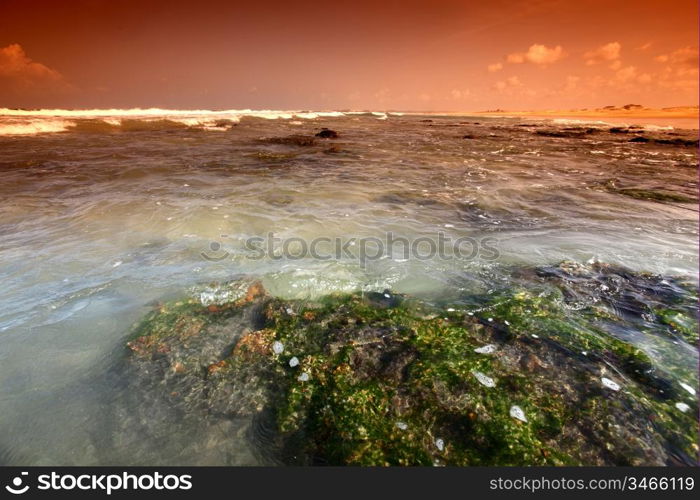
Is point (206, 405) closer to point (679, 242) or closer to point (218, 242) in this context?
point (218, 242)

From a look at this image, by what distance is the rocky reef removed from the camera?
9.71ft

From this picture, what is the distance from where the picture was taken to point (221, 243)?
274 inches

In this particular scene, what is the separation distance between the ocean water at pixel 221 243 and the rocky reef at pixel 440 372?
14.0 inches

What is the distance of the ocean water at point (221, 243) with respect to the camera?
10.6ft

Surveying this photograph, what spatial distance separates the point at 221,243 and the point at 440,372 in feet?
17.1

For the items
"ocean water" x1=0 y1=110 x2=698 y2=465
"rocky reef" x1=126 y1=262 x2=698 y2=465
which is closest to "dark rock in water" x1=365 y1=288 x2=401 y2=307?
"rocky reef" x1=126 y1=262 x2=698 y2=465

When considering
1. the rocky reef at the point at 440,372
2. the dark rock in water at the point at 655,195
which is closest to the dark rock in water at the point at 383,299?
the rocky reef at the point at 440,372

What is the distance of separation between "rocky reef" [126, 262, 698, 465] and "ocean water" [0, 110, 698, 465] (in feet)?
1.17

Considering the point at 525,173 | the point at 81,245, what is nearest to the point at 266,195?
the point at 81,245

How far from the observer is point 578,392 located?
332cm

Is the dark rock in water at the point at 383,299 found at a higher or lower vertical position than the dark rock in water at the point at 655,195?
lower

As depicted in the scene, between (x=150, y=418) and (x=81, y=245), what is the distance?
5.17 metres

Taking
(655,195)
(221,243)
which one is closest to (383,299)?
(221,243)

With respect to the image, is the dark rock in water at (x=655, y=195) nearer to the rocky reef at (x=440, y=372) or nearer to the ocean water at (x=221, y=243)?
the ocean water at (x=221, y=243)
